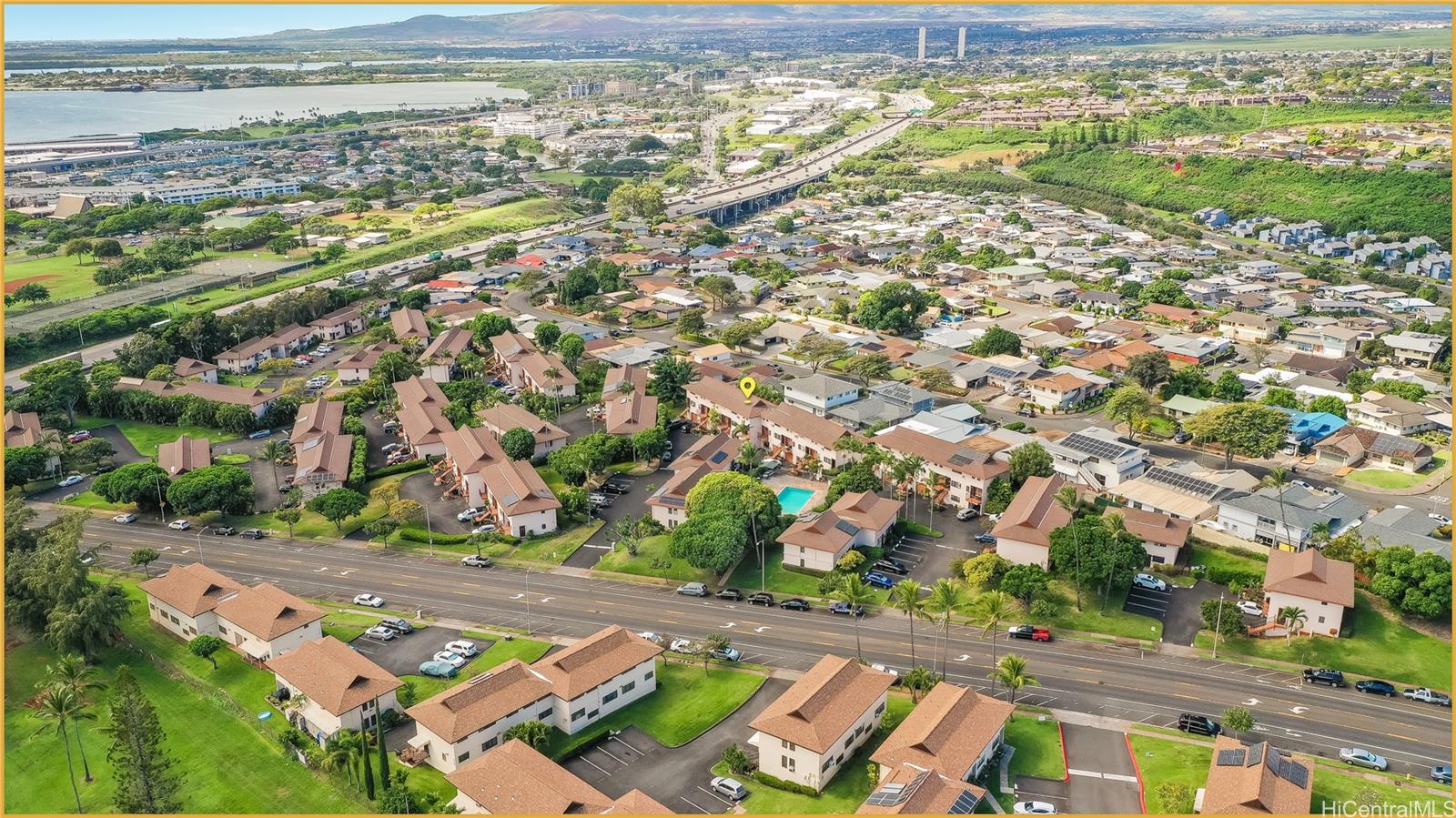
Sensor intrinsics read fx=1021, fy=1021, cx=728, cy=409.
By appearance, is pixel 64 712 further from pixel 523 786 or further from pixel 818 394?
pixel 818 394

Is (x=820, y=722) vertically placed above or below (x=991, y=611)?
below

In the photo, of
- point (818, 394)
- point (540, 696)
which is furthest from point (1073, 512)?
point (540, 696)

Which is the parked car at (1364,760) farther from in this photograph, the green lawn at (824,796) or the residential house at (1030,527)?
the green lawn at (824,796)

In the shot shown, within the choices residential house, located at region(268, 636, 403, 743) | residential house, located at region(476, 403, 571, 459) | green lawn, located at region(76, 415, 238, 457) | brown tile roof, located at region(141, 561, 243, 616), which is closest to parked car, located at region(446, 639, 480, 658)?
residential house, located at region(268, 636, 403, 743)

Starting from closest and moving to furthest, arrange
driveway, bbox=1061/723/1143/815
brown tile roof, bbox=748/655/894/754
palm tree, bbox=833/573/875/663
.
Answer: driveway, bbox=1061/723/1143/815, brown tile roof, bbox=748/655/894/754, palm tree, bbox=833/573/875/663

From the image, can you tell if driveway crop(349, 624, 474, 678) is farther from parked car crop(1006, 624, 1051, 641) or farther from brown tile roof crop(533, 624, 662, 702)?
parked car crop(1006, 624, 1051, 641)

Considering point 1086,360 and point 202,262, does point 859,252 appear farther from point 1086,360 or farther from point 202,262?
point 202,262
